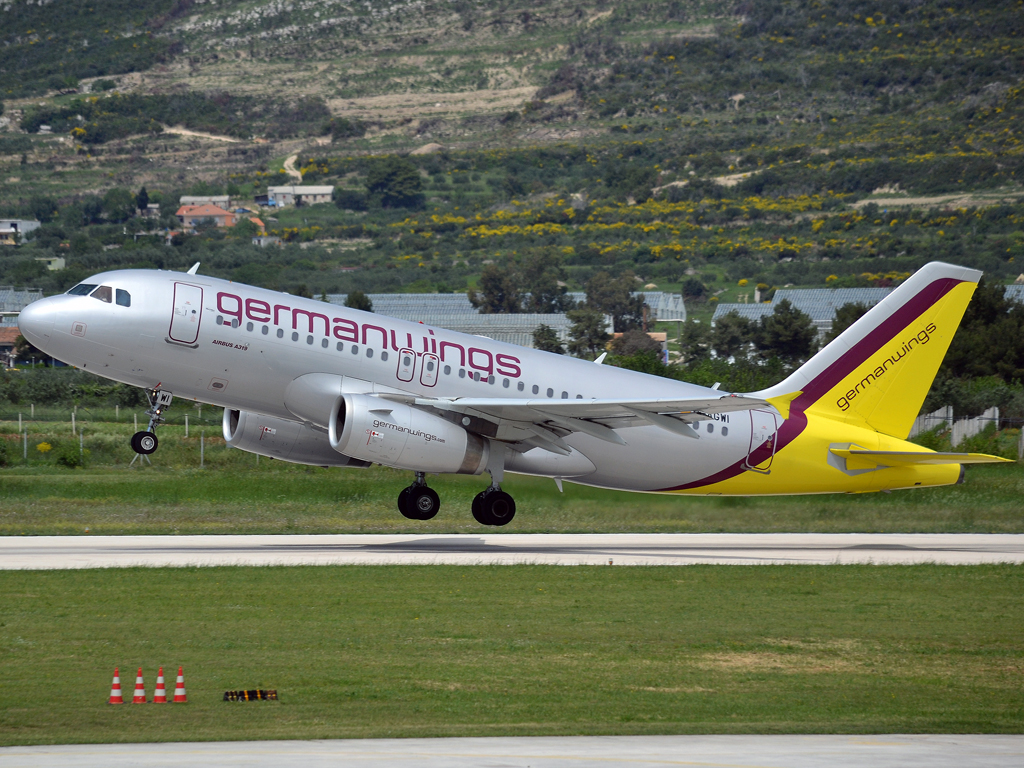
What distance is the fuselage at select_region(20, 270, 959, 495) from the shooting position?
3000 centimetres

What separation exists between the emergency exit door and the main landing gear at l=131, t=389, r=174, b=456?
5.78 feet

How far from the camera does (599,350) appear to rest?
108 m

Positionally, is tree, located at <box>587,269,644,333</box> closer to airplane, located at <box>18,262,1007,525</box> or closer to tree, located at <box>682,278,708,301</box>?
tree, located at <box>682,278,708,301</box>

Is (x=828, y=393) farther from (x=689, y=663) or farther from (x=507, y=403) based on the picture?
(x=689, y=663)

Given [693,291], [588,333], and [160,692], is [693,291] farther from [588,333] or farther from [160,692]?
[160,692]

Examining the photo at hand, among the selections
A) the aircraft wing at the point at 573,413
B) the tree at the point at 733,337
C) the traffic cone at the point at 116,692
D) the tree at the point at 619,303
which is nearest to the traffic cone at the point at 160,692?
the traffic cone at the point at 116,692

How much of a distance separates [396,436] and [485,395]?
3341mm

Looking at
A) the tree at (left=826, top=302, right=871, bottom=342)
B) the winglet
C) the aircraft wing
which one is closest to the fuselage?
the winglet

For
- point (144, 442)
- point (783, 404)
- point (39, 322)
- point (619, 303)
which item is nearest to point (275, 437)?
point (144, 442)

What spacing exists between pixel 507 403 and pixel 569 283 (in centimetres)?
14089

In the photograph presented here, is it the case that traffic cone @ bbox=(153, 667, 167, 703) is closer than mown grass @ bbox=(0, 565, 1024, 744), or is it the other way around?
mown grass @ bbox=(0, 565, 1024, 744)

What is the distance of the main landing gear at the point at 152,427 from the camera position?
29.8 m

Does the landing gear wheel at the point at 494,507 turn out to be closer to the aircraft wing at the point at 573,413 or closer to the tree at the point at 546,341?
the aircraft wing at the point at 573,413

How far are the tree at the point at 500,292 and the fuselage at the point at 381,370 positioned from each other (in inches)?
4121
